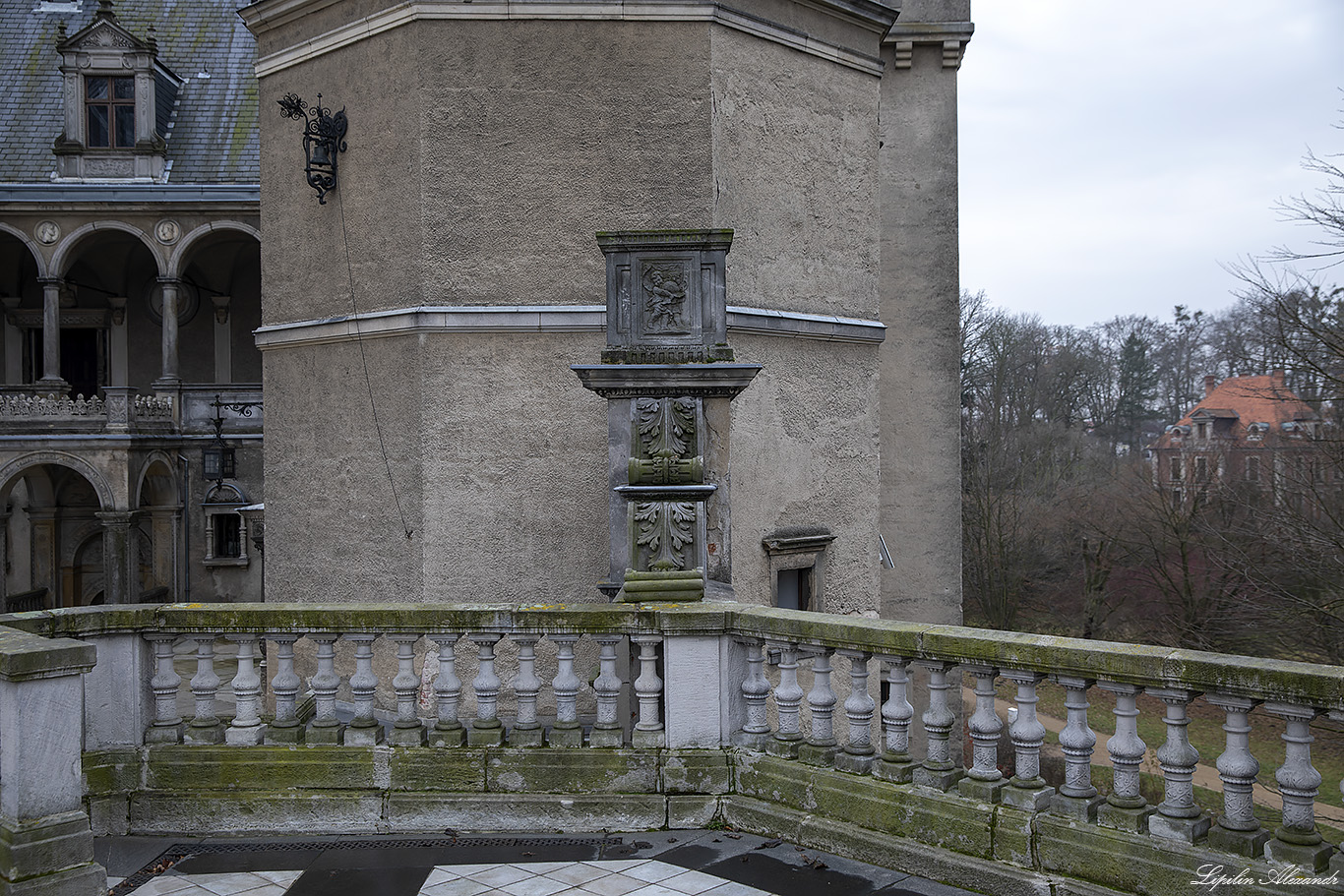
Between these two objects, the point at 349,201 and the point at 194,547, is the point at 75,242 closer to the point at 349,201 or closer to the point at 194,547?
the point at 194,547

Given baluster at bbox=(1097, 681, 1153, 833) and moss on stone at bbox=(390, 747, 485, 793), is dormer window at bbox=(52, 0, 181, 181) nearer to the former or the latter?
moss on stone at bbox=(390, 747, 485, 793)

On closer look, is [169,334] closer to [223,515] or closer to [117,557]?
[223,515]

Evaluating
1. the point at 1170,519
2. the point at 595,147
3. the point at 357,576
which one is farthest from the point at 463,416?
the point at 1170,519

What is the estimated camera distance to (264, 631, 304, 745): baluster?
5.57 metres

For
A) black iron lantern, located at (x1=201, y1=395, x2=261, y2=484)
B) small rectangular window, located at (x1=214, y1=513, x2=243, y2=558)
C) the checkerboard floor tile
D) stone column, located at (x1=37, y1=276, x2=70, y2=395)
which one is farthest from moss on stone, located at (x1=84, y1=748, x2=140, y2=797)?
stone column, located at (x1=37, y1=276, x2=70, y2=395)

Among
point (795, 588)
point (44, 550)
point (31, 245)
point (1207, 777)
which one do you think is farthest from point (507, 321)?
point (1207, 777)

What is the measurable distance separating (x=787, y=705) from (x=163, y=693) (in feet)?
10.9

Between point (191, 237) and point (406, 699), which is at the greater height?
point (191, 237)

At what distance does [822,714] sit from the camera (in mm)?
5207

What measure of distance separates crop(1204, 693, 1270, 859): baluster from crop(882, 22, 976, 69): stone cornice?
11.4 metres

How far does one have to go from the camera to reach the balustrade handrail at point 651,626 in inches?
175

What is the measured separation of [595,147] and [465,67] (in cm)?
135

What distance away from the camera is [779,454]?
10.1 m

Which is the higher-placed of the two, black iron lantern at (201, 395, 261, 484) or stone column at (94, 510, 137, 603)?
black iron lantern at (201, 395, 261, 484)
